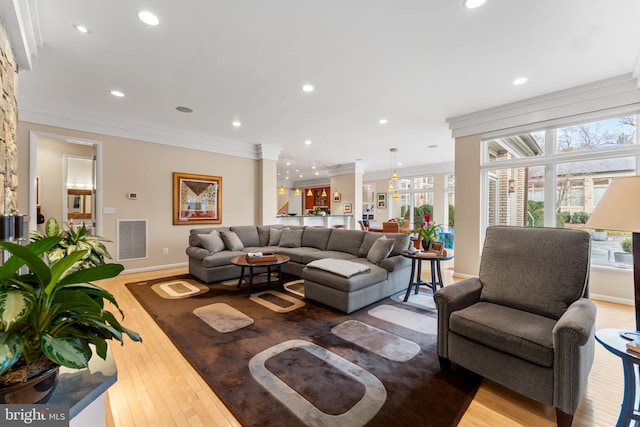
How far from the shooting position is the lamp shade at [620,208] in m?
1.30

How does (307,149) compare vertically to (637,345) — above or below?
above

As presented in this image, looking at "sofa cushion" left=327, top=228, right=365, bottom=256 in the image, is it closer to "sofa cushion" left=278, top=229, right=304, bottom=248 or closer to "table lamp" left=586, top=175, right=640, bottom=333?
"sofa cushion" left=278, top=229, right=304, bottom=248

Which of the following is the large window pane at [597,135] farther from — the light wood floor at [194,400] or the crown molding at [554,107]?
the light wood floor at [194,400]

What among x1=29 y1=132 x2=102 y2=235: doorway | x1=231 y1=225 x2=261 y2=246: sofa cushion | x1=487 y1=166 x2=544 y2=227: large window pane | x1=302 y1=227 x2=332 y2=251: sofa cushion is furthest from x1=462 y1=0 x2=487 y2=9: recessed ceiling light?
x1=29 y1=132 x2=102 y2=235: doorway

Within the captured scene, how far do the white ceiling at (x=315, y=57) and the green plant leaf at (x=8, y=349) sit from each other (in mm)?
2475

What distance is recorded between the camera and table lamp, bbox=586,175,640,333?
4.29ft

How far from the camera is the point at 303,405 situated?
66.4 inches

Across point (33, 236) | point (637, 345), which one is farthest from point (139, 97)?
point (637, 345)

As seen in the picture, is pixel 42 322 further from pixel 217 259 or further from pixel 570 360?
pixel 217 259

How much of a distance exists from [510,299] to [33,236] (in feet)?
12.0

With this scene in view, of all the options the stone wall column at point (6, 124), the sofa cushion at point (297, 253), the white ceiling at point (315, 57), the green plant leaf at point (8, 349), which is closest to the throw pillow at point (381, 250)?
the sofa cushion at point (297, 253)

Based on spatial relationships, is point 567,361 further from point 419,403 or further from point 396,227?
point 396,227

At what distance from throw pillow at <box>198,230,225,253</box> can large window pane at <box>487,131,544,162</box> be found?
4.87m

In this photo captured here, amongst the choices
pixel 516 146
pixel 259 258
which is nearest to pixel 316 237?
pixel 259 258
